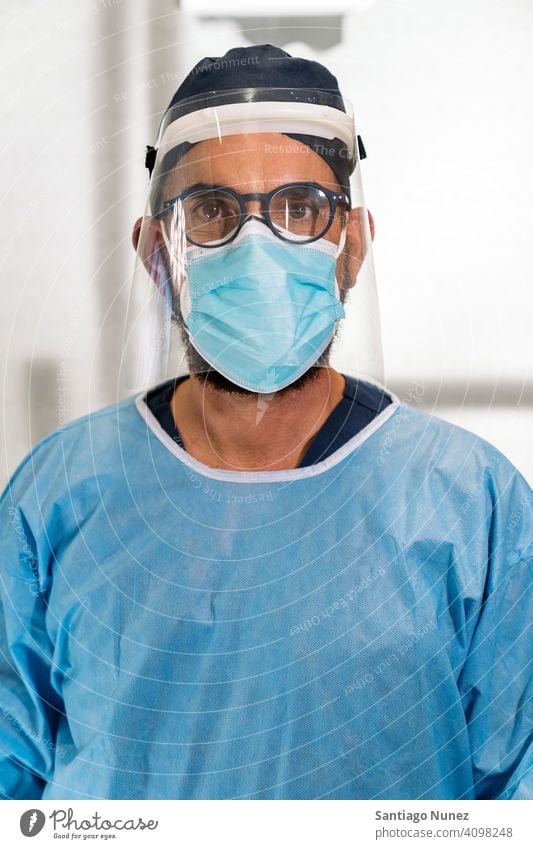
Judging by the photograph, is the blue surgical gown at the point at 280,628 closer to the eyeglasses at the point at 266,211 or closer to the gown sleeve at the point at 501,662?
the gown sleeve at the point at 501,662

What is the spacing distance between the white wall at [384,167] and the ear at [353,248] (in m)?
0.02

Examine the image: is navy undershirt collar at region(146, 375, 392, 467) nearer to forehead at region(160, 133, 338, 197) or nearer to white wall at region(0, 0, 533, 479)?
white wall at region(0, 0, 533, 479)

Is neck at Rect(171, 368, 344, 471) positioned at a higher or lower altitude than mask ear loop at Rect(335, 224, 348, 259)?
lower

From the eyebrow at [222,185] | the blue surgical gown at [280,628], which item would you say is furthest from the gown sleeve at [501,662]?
the eyebrow at [222,185]

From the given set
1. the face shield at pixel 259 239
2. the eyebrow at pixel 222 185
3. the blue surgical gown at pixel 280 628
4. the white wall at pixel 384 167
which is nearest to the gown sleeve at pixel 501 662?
the blue surgical gown at pixel 280 628

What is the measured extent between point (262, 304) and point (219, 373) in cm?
7

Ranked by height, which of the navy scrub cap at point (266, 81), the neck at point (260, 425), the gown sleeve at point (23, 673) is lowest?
the gown sleeve at point (23, 673)

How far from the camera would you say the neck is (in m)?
0.73

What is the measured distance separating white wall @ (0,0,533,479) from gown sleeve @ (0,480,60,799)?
141mm

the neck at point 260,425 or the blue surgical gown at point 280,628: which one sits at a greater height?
the neck at point 260,425

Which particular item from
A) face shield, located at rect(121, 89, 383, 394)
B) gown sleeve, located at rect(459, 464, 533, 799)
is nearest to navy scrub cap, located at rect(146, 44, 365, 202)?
face shield, located at rect(121, 89, 383, 394)

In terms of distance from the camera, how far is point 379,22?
2.43 feet

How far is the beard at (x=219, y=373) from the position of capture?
72cm
